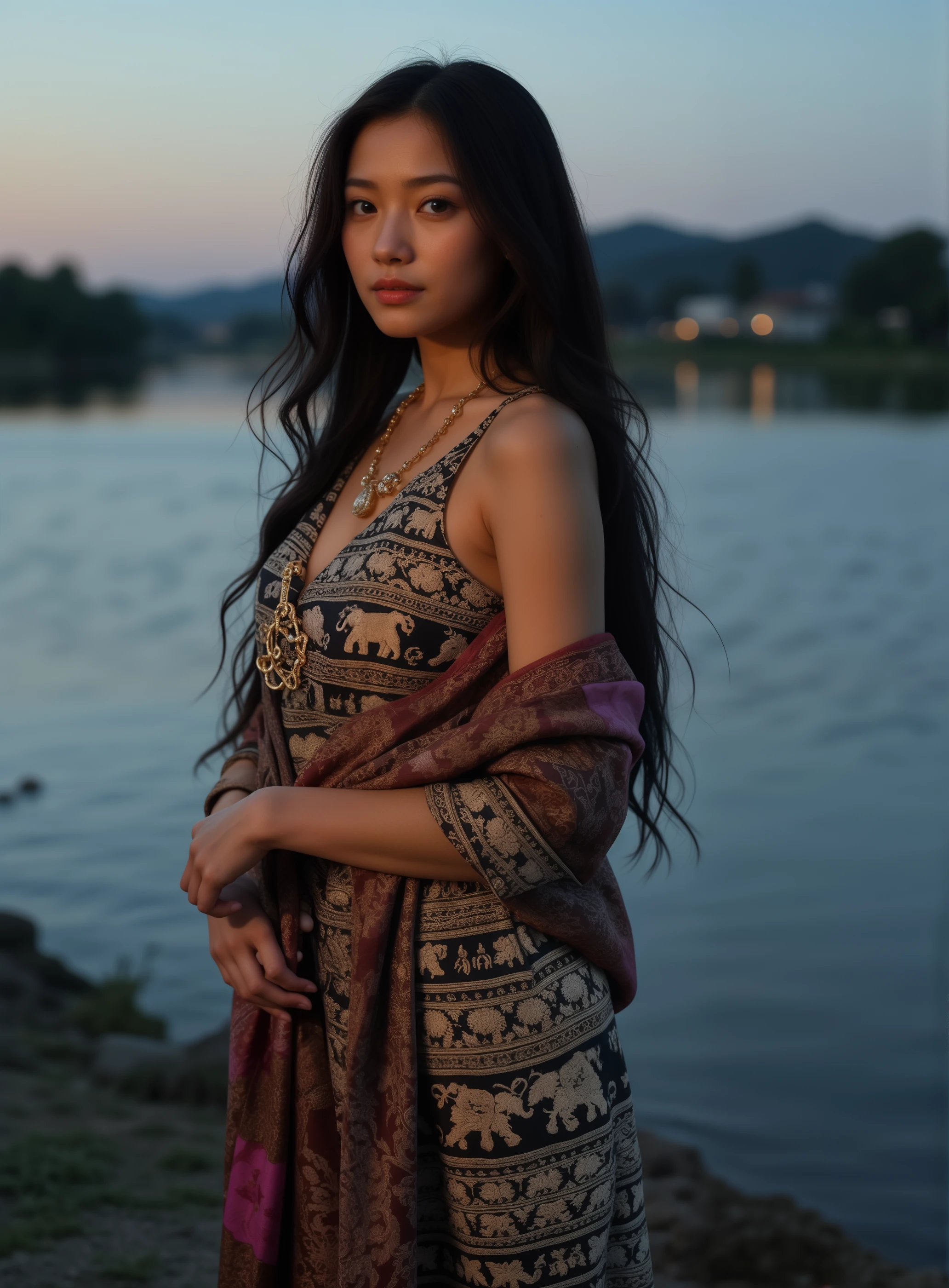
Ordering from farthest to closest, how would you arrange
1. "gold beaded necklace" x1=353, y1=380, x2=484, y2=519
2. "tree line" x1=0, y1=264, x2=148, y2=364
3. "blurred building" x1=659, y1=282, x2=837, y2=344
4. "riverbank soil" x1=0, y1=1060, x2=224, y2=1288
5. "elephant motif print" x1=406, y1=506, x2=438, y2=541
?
"tree line" x1=0, y1=264, x2=148, y2=364 < "blurred building" x1=659, y1=282, x2=837, y2=344 < "riverbank soil" x1=0, y1=1060, x2=224, y2=1288 < "gold beaded necklace" x1=353, y1=380, x2=484, y2=519 < "elephant motif print" x1=406, y1=506, x2=438, y2=541

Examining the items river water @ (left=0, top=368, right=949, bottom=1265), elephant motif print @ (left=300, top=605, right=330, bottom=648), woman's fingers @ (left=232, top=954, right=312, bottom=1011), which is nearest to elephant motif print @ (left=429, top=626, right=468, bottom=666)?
elephant motif print @ (left=300, top=605, right=330, bottom=648)

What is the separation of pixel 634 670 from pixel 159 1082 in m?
2.26

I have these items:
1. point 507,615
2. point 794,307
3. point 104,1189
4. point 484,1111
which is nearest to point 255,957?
point 484,1111

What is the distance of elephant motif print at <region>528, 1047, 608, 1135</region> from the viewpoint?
3.74 feet

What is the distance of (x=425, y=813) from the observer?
43.1 inches

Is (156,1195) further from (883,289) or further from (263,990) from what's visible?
(883,289)

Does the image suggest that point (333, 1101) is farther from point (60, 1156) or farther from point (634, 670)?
point (60, 1156)

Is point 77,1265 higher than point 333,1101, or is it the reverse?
point 333,1101

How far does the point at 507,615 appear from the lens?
1109mm

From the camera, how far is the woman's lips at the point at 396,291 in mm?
1229

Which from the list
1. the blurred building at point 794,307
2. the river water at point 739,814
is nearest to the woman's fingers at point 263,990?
the river water at point 739,814

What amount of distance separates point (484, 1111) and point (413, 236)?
0.82 metres

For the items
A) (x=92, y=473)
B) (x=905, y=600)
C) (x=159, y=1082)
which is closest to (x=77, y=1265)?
(x=159, y=1082)

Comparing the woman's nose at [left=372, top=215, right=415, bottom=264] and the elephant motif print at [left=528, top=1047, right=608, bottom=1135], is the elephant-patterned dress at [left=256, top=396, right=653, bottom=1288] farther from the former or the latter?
the woman's nose at [left=372, top=215, right=415, bottom=264]
